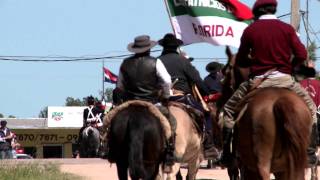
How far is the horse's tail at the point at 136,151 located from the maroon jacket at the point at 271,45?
2.04 m

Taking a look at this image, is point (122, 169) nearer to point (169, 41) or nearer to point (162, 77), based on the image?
point (162, 77)

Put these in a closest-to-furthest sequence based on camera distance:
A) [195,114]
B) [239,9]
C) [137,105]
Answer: [137,105] < [195,114] < [239,9]

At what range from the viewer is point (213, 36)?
18672 millimetres

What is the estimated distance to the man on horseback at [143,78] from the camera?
13.0m

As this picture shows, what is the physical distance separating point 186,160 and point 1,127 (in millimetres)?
17825

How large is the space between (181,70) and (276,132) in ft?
18.8

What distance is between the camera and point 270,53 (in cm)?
1025

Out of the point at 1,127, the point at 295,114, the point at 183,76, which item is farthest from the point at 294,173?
the point at 1,127

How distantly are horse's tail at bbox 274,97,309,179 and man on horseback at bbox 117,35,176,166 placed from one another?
3.50m

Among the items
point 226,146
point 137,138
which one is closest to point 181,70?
point 137,138

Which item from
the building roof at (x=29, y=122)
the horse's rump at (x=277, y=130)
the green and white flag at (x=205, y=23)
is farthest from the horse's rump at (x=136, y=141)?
the building roof at (x=29, y=122)

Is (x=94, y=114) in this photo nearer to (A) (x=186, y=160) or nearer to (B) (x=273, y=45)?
(A) (x=186, y=160)

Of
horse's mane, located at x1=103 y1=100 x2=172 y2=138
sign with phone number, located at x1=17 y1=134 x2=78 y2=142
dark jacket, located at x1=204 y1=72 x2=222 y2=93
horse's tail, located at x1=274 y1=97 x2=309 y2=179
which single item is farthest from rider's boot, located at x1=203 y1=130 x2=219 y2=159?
sign with phone number, located at x1=17 y1=134 x2=78 y2=142

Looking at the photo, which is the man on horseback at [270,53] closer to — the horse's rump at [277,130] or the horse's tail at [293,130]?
the horse's rump at [277,130]
